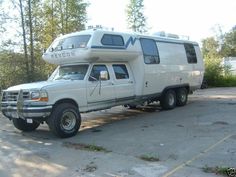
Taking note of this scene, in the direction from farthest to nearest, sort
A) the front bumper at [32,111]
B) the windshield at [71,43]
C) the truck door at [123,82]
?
1. the truck door at [123,82]
2. the windshield at [71,43]
3. the front bumper at [32,111]

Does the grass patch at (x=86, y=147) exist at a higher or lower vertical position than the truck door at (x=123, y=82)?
lower

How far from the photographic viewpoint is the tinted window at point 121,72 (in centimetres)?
1212

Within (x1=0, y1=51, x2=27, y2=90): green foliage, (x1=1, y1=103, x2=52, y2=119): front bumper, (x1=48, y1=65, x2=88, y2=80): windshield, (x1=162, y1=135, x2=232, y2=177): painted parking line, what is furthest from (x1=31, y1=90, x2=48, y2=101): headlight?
(x1=0, y1=51, x2=27, y2=90): green foliage

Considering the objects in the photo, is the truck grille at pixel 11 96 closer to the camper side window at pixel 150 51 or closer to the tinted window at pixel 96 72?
the tinted window at pixel 96 72

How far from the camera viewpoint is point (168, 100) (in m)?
14.7

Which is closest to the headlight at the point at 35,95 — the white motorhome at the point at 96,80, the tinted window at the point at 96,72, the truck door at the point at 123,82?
the white motorhome at the point at 96,80

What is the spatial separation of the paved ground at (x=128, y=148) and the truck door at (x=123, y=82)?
83 cm

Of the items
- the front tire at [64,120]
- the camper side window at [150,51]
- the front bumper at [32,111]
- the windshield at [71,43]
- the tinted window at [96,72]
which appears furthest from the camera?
the camper side window at [150,51]

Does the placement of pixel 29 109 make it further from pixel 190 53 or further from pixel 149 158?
pixel 190 53

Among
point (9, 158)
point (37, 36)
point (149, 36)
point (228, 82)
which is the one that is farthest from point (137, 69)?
point (228, 82)

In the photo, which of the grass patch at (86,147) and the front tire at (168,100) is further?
the front tire at (168,100)

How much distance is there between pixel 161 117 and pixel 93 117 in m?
2.41

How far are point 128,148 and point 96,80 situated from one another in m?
3.23

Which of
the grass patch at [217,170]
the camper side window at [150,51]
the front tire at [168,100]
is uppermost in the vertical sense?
the camper side window at [150,51]
